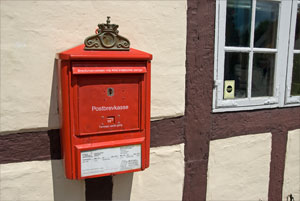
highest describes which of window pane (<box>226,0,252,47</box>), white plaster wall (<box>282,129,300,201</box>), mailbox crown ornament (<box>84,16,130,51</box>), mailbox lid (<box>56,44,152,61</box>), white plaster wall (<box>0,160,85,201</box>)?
window pane (<box>226,0,252,47</box>)

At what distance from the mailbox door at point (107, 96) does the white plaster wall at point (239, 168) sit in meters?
0.94

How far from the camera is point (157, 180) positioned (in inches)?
74.4

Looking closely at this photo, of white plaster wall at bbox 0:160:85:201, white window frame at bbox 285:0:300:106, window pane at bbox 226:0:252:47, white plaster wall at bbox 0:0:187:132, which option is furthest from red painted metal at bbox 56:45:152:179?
white window frame at bbox 285:0:300:106

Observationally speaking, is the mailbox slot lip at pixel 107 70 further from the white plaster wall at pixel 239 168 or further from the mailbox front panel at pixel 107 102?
the white plaster wall at pixel 239 168

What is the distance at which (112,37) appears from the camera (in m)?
1.39

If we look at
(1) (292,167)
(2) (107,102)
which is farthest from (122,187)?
(1) (292,167)

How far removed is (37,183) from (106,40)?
0.95 meters

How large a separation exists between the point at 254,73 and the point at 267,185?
106cm

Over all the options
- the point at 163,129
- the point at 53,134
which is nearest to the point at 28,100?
the point at 53,134

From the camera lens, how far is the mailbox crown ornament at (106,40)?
1352 millimetres

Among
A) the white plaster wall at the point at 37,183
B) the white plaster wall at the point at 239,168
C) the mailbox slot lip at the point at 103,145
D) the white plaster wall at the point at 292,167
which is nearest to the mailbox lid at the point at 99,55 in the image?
the mailbox slot lip at the point at 103,145

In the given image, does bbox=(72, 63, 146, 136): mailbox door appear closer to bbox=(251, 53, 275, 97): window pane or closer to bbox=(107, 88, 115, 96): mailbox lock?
bbox=(107, 88, 115, 96): mailbox lock

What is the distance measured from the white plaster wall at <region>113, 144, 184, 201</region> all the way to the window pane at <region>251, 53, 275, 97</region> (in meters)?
0.92

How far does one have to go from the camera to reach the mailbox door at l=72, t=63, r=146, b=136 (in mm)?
1315
